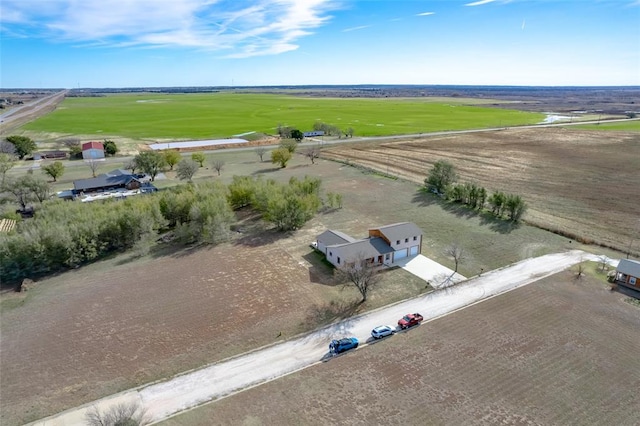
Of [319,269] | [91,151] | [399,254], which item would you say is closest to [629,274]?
[399,254]

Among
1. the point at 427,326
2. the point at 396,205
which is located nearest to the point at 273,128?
the point at 396,205

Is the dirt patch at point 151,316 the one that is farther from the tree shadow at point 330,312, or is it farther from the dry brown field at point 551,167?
the dry brown field at point 551,167

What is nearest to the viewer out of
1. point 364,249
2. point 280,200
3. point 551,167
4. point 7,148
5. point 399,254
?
point 364,249

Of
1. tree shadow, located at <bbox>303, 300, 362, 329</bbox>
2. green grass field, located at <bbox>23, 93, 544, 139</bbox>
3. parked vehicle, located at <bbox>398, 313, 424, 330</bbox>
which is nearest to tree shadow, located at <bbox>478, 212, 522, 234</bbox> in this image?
parked vehicle, located at <bbox>398, 313, 424, 330</bbox>

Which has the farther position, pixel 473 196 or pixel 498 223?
pixel 473 196

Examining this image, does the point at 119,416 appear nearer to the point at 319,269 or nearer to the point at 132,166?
the point at 319,269

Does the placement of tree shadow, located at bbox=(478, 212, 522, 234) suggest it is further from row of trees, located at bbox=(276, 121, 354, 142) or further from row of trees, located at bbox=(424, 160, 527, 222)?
row of trees, located at bbox=(276, 121, 354, 142)
